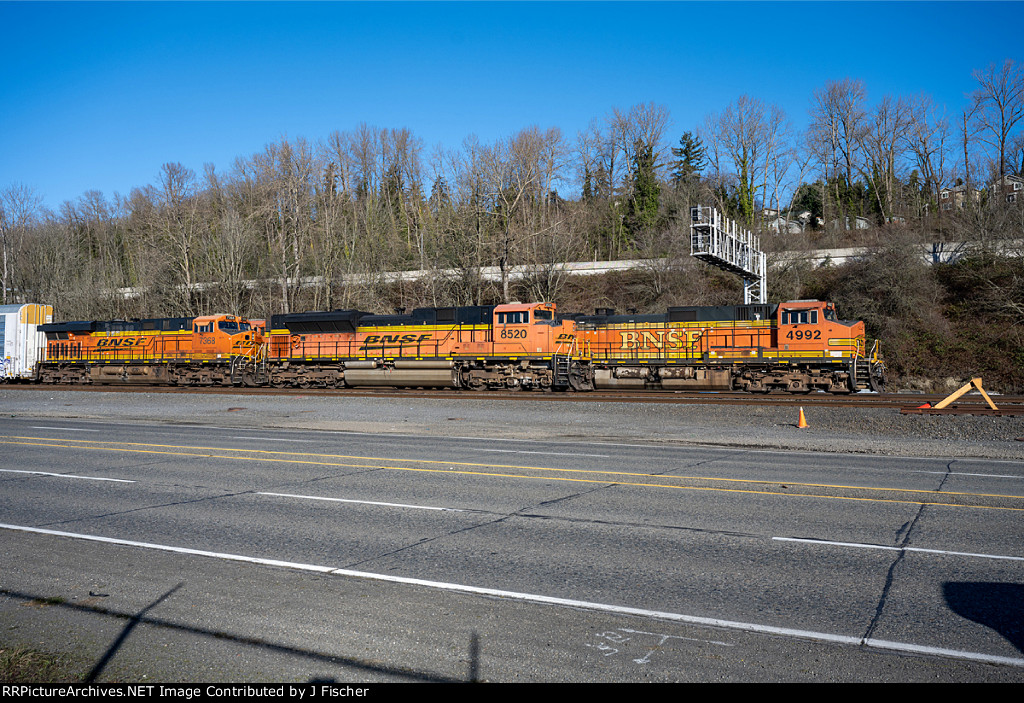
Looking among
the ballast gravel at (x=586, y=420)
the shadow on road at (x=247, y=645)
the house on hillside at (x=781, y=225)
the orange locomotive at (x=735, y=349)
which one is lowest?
the ballast gravel at (x=586, y=420)

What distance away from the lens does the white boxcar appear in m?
42.3

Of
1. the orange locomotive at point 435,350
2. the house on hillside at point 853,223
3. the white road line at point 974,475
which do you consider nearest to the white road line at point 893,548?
the white road line at point 974,475

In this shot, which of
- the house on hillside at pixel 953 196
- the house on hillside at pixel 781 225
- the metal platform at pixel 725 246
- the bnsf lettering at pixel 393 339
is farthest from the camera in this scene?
the house on hillside at pixel 781 225

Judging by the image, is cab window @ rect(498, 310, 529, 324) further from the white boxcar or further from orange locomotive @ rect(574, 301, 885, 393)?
the white boxcar

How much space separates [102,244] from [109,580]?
8022 centimetres

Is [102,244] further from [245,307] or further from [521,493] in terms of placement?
[521,493]

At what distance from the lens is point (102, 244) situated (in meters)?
74.5

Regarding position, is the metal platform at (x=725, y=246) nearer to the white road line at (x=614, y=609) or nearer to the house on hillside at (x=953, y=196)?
the white road line at (x=614, y=609)

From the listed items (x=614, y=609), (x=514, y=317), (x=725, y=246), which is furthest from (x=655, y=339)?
(x=614, y=609)

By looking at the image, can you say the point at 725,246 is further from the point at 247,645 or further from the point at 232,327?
the point at 247,645

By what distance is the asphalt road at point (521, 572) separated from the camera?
4.73 meters

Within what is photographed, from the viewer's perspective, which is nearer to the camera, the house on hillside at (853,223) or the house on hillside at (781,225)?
the house on hillside at (781,225)

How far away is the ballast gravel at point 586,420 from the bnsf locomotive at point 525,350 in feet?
15.3
